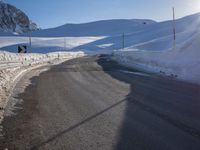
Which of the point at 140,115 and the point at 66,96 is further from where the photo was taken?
the point at 66,96

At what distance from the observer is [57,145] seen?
6926 mm

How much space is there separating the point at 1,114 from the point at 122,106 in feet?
11.4

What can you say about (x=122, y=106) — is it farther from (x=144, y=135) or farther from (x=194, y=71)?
(x=194, y=71)

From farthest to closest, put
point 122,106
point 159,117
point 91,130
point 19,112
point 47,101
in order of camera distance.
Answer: point 47,101 → point 122,106 → point 19,112 → point 159,117 → point 91,130

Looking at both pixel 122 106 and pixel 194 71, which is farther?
pixel 194 71

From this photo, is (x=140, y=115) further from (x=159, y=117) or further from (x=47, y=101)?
(x=47, y=101)

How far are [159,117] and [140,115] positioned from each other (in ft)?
1.72

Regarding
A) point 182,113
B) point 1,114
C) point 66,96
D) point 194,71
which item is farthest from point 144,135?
point 194,71

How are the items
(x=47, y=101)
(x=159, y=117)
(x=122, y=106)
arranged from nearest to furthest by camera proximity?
(x=159, y=117) < (x=122, y=106) < (x=47, y=101)

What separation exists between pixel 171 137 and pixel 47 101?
219 inches

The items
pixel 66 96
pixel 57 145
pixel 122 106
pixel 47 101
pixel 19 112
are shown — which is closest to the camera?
pixel 57 145

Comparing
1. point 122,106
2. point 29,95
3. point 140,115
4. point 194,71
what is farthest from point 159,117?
point 194,71

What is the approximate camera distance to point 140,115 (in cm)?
957

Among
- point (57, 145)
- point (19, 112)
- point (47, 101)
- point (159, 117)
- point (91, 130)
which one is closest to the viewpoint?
point (57, 145)
